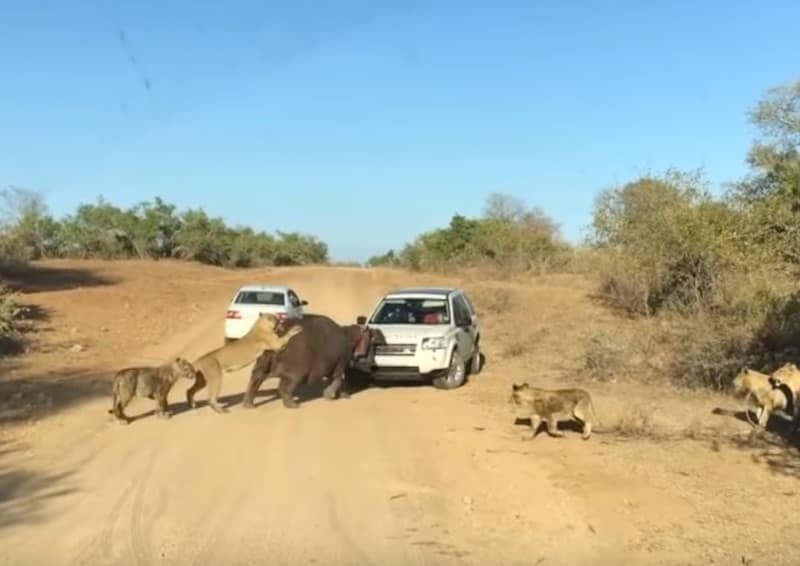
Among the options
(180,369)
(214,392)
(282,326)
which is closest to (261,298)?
(282,326)

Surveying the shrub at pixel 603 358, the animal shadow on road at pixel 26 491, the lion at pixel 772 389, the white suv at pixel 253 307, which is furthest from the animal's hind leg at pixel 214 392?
the white suv at pixel 253 307

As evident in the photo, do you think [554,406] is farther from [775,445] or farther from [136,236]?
[136,236]

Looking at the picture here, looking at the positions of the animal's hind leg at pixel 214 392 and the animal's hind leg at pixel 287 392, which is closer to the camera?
the animal's hind leg at pixel 214 392

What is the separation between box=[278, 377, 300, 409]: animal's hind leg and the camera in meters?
13.9

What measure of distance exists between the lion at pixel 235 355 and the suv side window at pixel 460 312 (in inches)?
142

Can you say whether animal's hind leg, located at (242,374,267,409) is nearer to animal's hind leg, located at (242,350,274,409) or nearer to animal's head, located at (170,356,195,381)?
animal's hind leg, located at (242,350,274,409)

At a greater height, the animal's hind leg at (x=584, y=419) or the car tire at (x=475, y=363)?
the car tire at (x=475, y=363)

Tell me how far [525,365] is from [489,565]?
41.6 feet

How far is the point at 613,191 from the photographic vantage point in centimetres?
3403

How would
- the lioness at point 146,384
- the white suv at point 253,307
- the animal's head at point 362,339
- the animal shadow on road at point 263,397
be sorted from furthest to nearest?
the white suv at point 253,307, the animal's head at point 362,339, the animal shadow on road at point 263,397, the lioness at point 146,384

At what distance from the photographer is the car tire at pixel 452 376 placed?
1599 cm

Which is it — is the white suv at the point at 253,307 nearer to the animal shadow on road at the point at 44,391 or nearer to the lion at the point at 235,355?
the animal shadow on road at the point at 44,391

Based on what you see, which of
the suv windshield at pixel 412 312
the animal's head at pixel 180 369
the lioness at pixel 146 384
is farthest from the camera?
the suv windshield at pixel 412 312

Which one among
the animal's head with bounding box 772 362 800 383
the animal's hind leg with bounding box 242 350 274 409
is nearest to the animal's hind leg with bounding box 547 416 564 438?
the animal's head with bounding box 772 362 800 383
